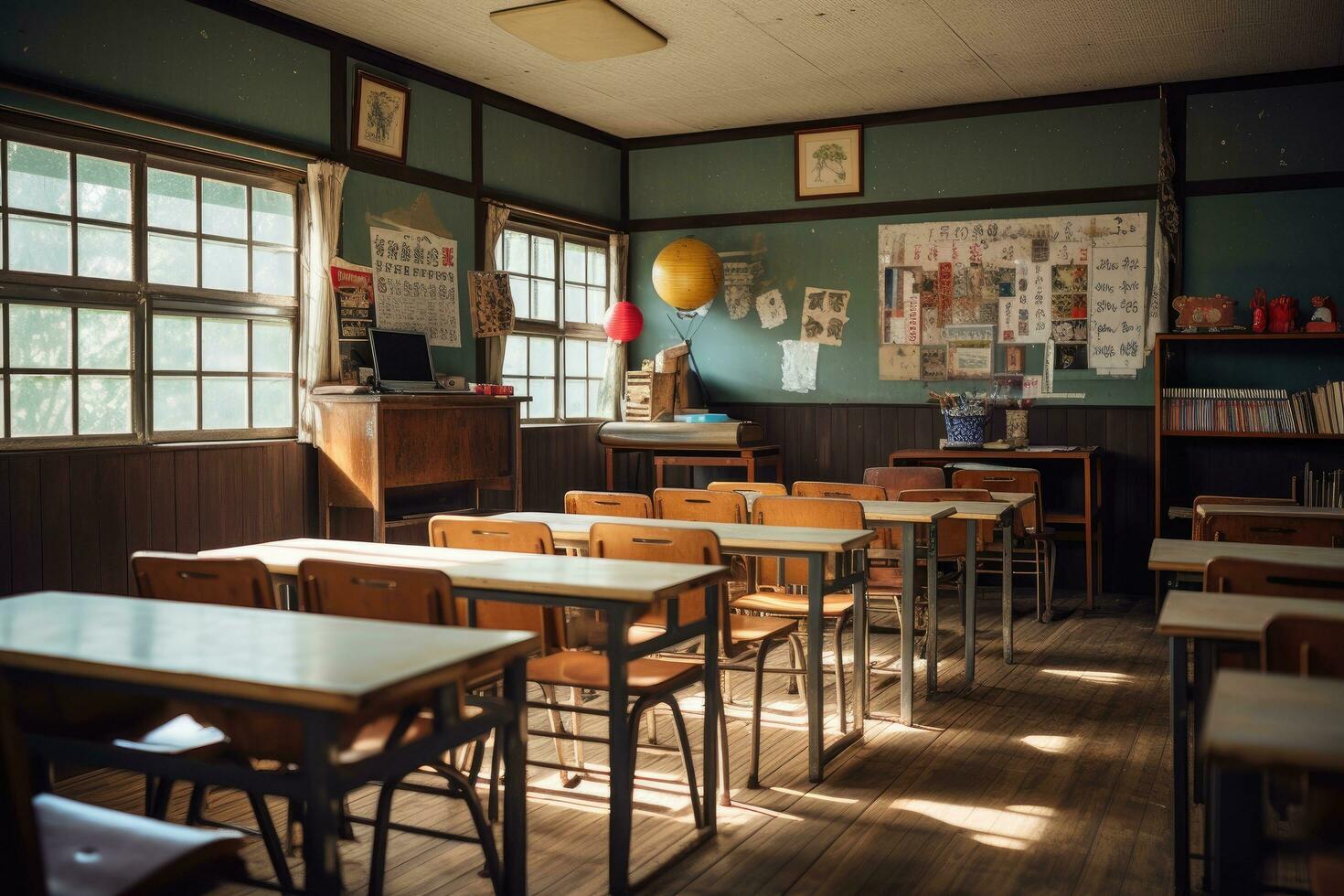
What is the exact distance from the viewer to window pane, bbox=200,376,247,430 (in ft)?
17.6

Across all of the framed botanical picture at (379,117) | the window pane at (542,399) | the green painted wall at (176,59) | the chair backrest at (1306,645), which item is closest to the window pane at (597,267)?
the window pane at (542,399)

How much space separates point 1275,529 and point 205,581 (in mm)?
3398

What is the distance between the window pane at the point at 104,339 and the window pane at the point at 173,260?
0.82 ft

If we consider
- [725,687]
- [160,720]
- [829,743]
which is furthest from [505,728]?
[725,687]

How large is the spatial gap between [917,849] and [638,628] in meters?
1.13

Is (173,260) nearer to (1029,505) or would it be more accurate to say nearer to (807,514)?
(807,514)

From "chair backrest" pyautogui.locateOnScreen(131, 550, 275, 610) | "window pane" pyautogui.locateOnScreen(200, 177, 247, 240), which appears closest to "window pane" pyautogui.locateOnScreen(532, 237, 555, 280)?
"window pane" pyautogui.locateOnScreen(200, 177, 247, 240)

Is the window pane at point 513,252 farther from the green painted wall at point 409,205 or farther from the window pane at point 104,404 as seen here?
the window pane at point 104,404

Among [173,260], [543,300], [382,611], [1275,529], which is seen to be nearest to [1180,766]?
[1275,529]

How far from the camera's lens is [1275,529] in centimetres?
396

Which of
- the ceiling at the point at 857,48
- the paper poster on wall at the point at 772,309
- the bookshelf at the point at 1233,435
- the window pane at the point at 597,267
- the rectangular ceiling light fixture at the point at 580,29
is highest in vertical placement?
the ceiling at the point at 857,48

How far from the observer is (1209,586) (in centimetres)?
276

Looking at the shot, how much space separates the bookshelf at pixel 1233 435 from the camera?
22.5ft

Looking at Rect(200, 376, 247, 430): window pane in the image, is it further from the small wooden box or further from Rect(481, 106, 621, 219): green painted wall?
the small wooden box
